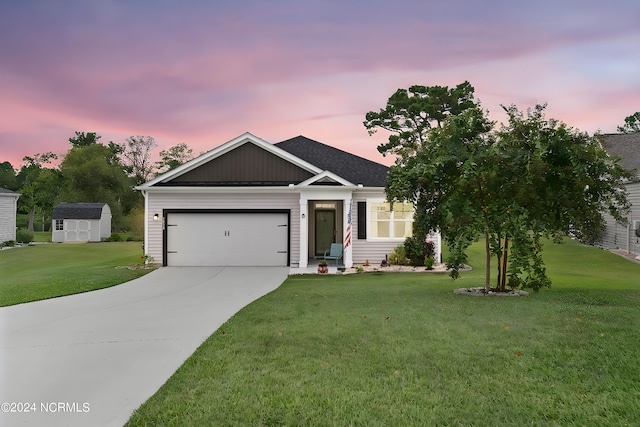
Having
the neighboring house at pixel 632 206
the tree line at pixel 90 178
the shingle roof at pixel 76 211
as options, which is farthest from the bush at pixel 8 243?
the neighboring house at pixel 632 206

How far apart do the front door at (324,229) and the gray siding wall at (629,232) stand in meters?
12.8

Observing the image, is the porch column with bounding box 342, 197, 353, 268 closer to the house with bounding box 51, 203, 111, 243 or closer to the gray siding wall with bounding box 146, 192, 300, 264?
the gray siding wall with bounding box 146, 192, 300, 264

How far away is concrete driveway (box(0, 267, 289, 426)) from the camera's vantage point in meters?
3.84

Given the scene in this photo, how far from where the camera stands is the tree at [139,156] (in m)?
55.0

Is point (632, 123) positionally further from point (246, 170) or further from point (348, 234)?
point (246, 170)

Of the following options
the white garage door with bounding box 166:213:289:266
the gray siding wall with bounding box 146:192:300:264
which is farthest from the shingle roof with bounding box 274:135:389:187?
the white garage door with bounding box 166:213:289:266

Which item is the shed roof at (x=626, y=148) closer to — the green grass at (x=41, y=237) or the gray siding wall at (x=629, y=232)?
the gray siding wall at (x=629, y=232)

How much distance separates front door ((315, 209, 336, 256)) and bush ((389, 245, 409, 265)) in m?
4.08

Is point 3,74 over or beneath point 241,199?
over

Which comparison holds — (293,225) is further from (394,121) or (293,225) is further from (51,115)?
(394,121)

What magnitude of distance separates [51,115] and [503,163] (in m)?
10.2

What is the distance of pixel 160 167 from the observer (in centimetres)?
5169

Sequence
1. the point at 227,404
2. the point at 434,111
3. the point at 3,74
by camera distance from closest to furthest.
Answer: the point at 227,404 < the point at 3,74 < the point at 434,111

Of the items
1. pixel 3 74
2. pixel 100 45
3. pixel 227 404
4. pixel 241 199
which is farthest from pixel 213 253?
pixel 227 404
